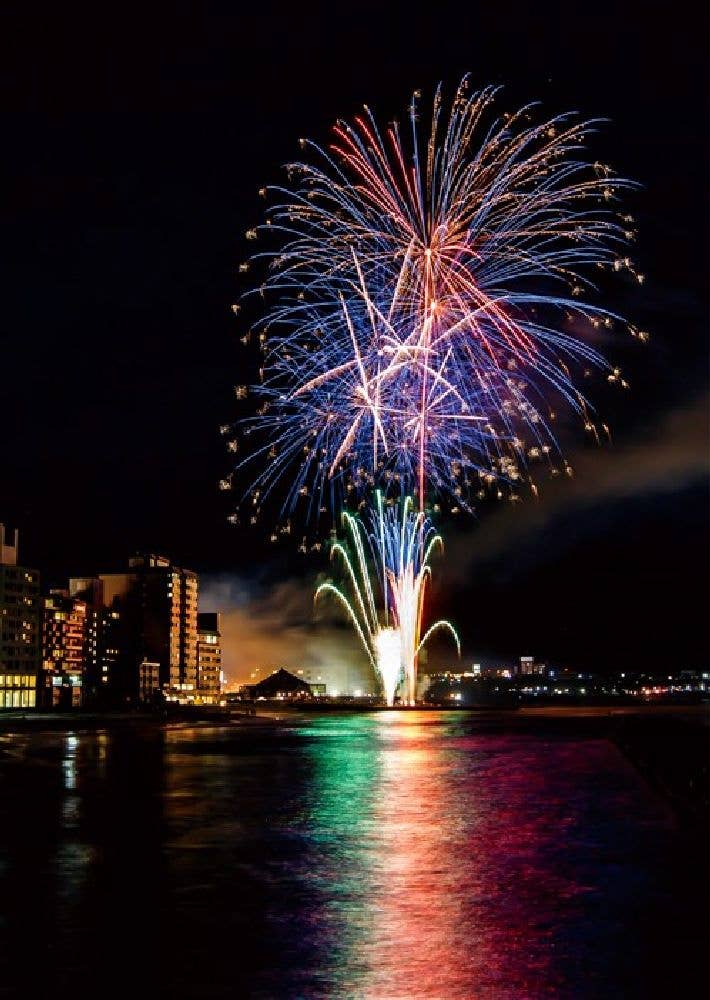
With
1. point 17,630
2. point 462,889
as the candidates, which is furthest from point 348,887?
point 17,630

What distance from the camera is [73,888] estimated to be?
44.7 feet

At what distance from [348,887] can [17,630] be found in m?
176

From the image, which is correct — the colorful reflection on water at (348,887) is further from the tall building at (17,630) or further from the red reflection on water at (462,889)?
the tall building at (17,630)

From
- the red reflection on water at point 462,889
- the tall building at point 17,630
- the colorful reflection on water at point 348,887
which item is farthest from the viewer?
the tall building at point 17,630

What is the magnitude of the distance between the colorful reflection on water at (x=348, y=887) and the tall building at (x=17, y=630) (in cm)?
15488

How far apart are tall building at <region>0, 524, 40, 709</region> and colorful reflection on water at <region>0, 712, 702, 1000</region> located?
15488cm

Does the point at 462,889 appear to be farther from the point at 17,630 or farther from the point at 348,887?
the point at 17,630

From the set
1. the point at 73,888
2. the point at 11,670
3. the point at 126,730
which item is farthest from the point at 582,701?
the point at 73,888

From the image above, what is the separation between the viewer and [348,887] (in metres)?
13.9

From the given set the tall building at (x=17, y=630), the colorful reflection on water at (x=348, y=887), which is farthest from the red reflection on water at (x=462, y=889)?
the tall building at (x=17, y=630)

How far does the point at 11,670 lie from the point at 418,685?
6664 cm

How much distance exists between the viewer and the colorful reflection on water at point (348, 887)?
32.3 feet

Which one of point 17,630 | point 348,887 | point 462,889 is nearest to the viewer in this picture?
point 462,889

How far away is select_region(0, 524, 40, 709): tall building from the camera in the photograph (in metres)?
177
